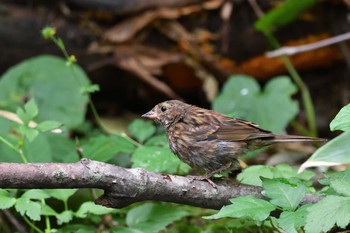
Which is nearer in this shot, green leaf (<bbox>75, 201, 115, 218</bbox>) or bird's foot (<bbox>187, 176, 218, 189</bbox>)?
bird's foot (<bbox>187, 176, 218, 189</bbox>)

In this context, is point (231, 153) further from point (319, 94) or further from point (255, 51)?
point (319, 94)

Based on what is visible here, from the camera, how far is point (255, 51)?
7070 millimetres

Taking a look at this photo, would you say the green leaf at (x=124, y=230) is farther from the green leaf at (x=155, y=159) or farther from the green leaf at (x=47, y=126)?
the green leaf at (x=47, y=126)

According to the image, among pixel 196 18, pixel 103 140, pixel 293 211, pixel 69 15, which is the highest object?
pixel 69 15

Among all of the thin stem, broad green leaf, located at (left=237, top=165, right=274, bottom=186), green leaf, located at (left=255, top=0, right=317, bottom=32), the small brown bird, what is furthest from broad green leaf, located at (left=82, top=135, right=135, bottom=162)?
the thin stem

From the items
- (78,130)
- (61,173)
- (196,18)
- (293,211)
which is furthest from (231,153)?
(196,18)

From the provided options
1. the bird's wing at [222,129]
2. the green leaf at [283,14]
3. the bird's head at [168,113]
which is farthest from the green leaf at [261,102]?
the bird's wing at [222,129]

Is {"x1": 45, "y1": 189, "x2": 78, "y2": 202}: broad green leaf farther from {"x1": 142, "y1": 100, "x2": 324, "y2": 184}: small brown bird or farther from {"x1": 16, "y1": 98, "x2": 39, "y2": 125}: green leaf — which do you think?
{"x1": 142, "y1": 100, "x2": 324, "y2": 184}: small brown bird

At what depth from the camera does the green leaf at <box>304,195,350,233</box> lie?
2746 mm

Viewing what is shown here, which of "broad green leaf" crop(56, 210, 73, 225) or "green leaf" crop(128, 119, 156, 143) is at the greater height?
"green leaf" crop(128, 119, 156, 143)

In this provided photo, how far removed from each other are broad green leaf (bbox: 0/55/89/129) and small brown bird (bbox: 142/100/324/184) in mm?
2140

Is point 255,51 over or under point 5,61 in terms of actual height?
under

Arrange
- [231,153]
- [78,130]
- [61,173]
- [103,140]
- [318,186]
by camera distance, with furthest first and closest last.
Answer: [78,130], [318,186], [103,140], [231,153], [61,173]

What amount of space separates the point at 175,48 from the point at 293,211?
415 cm
